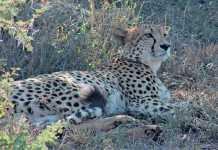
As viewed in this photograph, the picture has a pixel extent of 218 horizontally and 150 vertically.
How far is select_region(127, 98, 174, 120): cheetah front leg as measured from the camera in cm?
561

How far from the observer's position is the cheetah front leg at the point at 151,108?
221 inches

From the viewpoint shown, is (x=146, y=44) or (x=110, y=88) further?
(x=146, y=44)

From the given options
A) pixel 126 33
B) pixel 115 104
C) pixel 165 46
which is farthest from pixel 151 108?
pixel 126 33

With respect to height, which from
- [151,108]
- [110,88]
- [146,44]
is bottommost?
[151,108]

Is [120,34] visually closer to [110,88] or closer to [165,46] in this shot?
[165,46]

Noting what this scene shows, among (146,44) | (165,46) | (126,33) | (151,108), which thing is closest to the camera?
(151,108)

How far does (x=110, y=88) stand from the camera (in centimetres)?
578

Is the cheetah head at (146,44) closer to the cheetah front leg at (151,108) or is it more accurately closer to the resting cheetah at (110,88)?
the resting cheetah at (110,88)

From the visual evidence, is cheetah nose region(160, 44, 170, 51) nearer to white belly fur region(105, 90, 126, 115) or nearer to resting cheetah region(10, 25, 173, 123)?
resting cheetah region(10, 25, 173, 123)

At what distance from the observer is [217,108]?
5.41m

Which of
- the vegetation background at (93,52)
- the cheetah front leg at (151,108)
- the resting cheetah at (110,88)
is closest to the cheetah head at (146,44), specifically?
the resting cheetah at (110,88)

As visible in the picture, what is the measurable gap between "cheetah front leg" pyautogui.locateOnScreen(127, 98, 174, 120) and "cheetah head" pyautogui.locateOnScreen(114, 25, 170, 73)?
20.6 inches

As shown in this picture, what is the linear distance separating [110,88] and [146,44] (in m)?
0.71

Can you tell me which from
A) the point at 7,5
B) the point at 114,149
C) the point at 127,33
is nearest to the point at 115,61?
the point at 127,33
